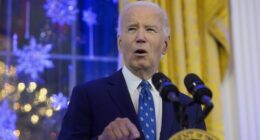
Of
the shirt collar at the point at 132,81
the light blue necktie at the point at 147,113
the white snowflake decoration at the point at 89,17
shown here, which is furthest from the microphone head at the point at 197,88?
the white snowflake decoration at the point at 89,17

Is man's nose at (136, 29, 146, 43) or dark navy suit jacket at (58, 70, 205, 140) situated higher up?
man's nose at (136, 29, 146, 43)

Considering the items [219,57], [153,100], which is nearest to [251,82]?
[219,57]

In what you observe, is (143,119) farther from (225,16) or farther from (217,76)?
(225,16)

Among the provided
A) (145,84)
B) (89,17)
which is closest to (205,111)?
(145,84)

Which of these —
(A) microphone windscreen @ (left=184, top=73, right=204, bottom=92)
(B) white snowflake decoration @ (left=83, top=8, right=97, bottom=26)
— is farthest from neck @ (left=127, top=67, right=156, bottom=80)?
(B) white snowflake decoration @ (left=83, top=8, right=97, bottom=26)

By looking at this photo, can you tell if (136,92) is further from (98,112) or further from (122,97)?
(98,112)

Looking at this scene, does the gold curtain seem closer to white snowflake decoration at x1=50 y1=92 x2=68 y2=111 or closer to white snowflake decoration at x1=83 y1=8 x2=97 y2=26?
white snowflake decoration at x1=83 y1=8 x2=97 y2=26

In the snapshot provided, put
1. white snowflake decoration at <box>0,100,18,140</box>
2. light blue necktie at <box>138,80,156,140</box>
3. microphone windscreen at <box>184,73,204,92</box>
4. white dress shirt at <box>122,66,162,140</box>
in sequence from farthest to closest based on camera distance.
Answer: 1. white snowflake decoration at <box>0,100,18,140</box>
2. white dress shirt at <box>122,66,162,140</box>
3. light blue necktie at <box>138,80,156,140</box>
4. microphone windscreen at <box>184,73,204,92</box>

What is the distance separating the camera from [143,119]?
1559mm

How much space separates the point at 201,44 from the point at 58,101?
990 millimetres

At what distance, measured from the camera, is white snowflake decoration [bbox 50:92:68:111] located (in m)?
2.73

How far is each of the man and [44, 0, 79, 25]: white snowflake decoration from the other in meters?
1.16

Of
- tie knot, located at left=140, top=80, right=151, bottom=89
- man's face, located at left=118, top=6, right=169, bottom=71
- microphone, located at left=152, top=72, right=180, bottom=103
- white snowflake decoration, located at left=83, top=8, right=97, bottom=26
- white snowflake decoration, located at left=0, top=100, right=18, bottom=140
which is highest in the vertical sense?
white snowflake decoration, located at left=83, top=8, right=97, bottom=26

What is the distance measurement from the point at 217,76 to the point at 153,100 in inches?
46.4
